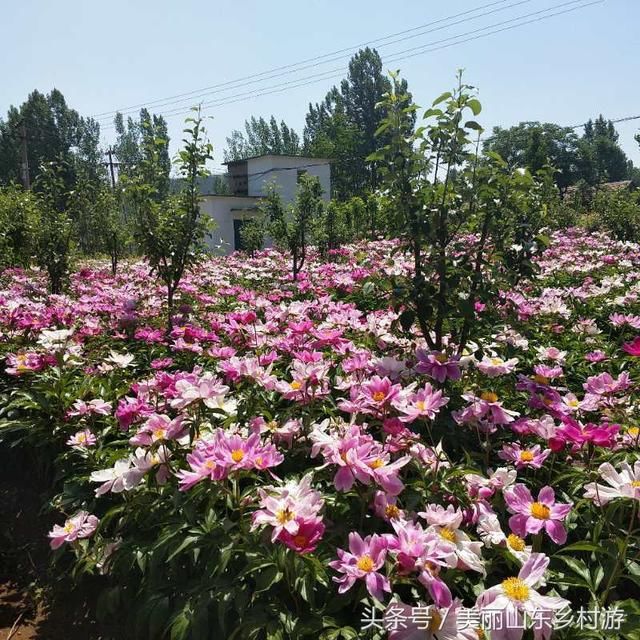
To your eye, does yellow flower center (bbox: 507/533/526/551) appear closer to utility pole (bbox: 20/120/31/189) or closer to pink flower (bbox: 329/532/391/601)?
pink flower (bbox: 329/532/391/601)

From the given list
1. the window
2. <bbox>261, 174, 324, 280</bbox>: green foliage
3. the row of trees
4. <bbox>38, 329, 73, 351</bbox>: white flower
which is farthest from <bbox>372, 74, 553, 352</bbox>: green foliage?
the row of trees

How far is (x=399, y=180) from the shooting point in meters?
2.93

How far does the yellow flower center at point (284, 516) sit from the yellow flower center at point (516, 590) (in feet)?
1.67

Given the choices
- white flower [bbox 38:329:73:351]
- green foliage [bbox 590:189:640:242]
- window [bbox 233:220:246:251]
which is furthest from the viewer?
window [bbox 233:220:246:251]

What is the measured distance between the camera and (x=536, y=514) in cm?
148

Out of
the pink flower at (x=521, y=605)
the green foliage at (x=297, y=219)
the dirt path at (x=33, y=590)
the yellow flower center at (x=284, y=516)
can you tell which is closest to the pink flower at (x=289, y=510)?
the yellow flower center at (x=284, y=516)

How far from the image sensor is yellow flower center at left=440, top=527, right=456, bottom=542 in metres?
1.41

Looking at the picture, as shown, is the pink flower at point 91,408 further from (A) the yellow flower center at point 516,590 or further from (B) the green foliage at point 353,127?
(B) the green foliage at point 353,127

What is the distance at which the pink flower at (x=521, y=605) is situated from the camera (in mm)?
1153

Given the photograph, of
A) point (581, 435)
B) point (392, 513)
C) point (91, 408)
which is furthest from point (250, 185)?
point (392, 513)

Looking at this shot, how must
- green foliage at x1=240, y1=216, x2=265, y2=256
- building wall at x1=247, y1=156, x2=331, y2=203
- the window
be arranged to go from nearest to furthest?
1. green foliage at x1=240, y1=216, x2=265, y2=256
2. the window
3. building wall at x1=247, y1=156, x2=331, y2=203

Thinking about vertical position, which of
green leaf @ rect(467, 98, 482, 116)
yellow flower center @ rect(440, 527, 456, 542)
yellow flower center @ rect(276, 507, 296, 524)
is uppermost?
green leaf @ rect(467, 98, 482, 116)

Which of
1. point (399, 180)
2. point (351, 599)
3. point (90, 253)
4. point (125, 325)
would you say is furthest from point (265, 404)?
point (90, 253)

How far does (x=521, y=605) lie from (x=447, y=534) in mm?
258
